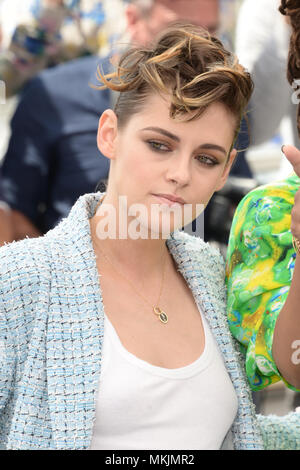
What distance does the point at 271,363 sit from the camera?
137cm

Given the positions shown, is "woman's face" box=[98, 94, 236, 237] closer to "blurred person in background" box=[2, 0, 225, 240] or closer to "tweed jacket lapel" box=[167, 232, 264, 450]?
"tweed jacket lapel" box=[167, 232, 264, 450]

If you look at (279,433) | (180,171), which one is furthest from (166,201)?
(279,433)

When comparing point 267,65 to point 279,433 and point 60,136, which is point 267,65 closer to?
point 60,136

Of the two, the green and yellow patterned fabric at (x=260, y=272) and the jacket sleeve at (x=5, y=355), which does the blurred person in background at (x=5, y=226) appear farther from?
the jacket sleeve at (x=5, y=355)

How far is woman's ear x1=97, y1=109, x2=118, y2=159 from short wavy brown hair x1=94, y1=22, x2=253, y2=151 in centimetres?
1

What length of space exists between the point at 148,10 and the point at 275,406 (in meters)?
1.45

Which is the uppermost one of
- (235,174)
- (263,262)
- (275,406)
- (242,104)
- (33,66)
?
(242,104)

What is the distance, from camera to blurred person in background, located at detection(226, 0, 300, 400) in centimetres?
134

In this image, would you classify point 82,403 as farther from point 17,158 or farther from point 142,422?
point 17,158

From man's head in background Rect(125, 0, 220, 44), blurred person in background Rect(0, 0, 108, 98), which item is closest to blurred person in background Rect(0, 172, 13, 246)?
blurred person in background Rect(0, 0, 108, 98)

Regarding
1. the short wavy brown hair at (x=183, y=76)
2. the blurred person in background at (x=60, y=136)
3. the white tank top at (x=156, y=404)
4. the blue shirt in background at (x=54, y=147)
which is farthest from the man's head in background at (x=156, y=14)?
the white tank top at (x=156, y=404)

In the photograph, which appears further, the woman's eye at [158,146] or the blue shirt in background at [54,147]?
the blue shirt in background at [54,147]

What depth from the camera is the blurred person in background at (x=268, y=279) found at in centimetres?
134

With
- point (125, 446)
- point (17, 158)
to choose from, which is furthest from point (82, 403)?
point (17, 158)
